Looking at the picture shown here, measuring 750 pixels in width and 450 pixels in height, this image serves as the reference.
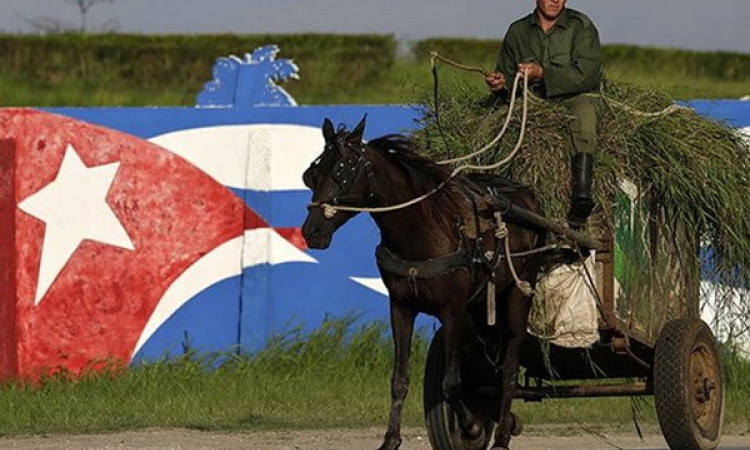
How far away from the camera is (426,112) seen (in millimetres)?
10180

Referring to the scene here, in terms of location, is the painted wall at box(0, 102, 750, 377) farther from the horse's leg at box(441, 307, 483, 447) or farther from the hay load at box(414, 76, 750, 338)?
the horse's leg at box(441, 307, 483, 447)

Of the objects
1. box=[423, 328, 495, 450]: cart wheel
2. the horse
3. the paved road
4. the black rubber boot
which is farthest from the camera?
the paved road

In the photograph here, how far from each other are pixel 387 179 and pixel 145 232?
550cm

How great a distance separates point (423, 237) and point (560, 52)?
4.81ft

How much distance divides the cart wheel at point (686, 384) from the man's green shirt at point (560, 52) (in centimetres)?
144

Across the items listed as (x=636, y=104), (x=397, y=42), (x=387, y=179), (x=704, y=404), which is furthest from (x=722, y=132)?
(x=397, y=42)

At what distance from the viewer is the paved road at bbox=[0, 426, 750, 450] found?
11617mm

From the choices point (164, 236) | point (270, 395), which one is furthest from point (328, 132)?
point (164, 236)

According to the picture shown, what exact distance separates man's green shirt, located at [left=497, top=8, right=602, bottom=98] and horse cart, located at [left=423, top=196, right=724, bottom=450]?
2.37 ft

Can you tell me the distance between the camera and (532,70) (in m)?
9.63

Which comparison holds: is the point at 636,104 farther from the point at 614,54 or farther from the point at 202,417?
the point at 614,54

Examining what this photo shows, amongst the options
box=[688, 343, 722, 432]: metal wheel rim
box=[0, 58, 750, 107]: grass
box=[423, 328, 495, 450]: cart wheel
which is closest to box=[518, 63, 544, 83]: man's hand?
box=[423, 328, 495, 450]: cart wheel

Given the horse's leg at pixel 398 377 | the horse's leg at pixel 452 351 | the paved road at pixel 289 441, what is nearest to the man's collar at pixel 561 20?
the horse's leg at pixel 452 351

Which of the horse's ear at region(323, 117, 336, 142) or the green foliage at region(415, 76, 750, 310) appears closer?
the horse's ear at region(323, 117, 336, 142)
